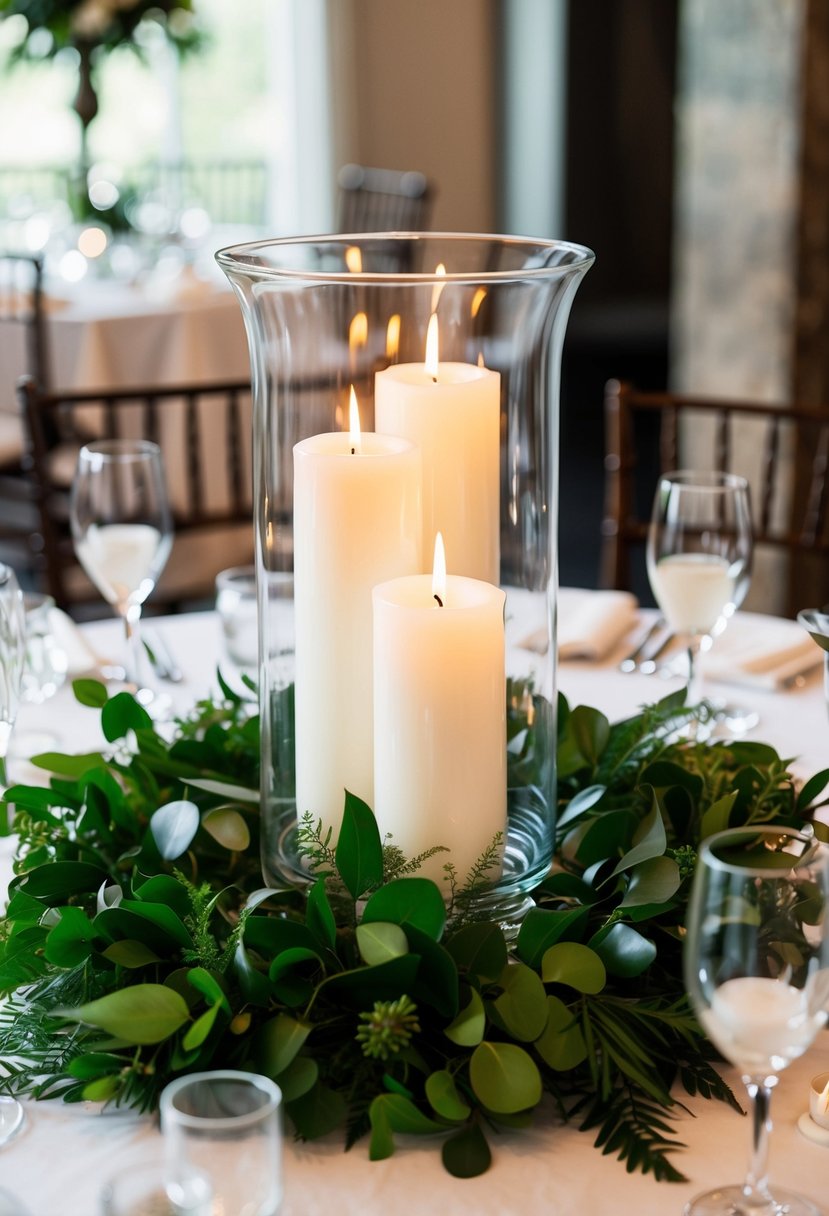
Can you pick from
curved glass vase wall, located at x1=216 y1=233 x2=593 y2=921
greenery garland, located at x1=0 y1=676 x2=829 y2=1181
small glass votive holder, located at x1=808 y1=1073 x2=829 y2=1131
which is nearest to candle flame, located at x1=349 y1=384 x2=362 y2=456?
curved glass vase wall, located at x1=216 y1=233 x2=593 y2=921

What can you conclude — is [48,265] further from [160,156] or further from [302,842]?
[302,842]

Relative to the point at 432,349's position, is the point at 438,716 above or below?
below

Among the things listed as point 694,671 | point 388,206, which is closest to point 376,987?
point 694,671

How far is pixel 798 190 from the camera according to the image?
9.73 ft

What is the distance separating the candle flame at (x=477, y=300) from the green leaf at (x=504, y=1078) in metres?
0.36

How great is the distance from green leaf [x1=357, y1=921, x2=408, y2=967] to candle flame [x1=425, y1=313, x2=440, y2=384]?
0.29 m

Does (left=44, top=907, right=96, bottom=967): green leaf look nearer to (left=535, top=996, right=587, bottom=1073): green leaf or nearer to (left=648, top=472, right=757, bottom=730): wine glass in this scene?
(left=535, top=996, right=587, bottom=1073): green leaf

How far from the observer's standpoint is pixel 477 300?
2.39 feet

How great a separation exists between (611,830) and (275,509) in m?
0.25

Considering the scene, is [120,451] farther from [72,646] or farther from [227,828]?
[227,828]

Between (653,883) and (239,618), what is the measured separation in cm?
59

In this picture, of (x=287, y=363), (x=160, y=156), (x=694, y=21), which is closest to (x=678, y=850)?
(x=287, y=363)

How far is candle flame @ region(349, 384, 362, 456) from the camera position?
755 millimetres

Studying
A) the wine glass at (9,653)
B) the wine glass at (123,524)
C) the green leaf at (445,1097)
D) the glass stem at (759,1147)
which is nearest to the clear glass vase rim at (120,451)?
the wine glass at (123,524)
